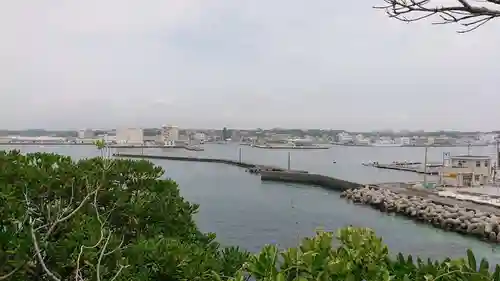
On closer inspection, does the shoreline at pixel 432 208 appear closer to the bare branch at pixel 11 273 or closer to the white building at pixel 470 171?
the white building at pixel 470 171

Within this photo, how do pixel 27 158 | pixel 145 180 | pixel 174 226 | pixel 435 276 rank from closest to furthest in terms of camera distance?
1. pixel 435 276
2. pixel 174 226
3. pixel 27 158
4. pixel 145 180

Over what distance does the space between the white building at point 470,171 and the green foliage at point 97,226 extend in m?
24.9

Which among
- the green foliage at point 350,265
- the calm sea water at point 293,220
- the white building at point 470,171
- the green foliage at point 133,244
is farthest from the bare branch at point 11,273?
the white building at point 470,171

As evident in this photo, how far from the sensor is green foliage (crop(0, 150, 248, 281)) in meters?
2.34

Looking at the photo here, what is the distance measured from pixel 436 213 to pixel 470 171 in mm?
8945

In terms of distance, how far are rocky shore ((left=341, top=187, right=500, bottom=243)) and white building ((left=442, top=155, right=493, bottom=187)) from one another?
15.0ft

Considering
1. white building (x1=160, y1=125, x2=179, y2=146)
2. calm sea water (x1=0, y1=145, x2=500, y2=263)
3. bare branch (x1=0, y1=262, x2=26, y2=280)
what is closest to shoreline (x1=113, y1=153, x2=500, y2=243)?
calm sea water (x1=0, y1=145, x2=500, y2=263)

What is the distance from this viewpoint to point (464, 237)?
1577 cm

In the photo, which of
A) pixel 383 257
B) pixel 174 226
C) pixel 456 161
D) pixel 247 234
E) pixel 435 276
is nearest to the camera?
pixel 435 276

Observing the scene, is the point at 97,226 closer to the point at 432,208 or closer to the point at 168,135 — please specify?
the point at 432,208

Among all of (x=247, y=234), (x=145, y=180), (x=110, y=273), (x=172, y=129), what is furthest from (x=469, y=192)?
(x=172, y=129)

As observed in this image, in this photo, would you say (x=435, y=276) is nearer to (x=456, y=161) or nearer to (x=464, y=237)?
(x=464, y=237)

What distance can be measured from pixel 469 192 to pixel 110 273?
944 inches

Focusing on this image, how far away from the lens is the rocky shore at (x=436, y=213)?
15438 mm
